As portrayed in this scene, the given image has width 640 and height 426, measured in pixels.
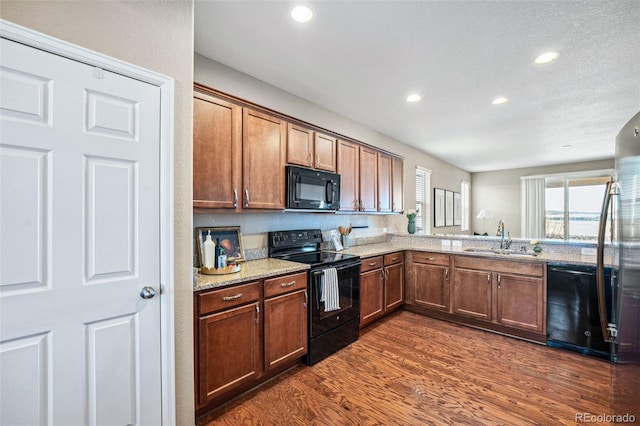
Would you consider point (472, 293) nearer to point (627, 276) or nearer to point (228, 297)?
point (627, 276)

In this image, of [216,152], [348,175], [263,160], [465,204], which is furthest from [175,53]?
[465,204]

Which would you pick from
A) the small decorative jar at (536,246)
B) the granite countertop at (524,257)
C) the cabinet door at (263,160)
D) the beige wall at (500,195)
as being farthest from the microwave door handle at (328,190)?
the beige wall at (500,195)

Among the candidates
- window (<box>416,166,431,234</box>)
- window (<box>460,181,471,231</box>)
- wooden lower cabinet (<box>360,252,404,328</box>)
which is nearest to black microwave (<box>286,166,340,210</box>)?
wooden lower cabinet (<box>360,252,404,328</box>)

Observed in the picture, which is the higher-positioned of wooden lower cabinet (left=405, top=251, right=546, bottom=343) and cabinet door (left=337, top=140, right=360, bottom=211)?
cabinet door (left=337, top=140, right=360, bottom=211)

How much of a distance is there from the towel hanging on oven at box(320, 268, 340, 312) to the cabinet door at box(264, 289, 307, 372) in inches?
8.3

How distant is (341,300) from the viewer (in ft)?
8.85

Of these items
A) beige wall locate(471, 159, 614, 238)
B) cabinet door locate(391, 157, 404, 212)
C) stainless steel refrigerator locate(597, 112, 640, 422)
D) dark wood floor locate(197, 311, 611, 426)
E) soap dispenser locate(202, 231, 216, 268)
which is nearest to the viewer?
stainless steel refrigerator locate(597, 112, 640, 422)

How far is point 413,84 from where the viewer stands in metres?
2.70

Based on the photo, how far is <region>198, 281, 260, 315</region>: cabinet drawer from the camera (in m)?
1.76

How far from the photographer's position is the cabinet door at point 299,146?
2725 mm

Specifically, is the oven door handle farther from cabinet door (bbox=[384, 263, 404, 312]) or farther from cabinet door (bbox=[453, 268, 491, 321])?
cabinet door (bbox=[453, 268, 491, 321])

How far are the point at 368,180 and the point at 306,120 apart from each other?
1.22m

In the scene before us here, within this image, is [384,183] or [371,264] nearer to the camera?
[371,264]

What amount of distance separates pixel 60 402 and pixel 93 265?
2.05 feet
